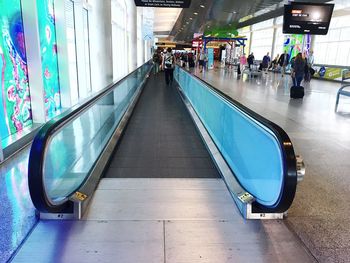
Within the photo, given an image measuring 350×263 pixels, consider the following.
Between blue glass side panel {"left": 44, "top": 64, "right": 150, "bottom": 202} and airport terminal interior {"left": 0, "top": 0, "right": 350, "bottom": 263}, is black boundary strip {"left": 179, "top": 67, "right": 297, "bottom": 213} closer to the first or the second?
airport terminal interior {"left": 0, "top": 0, "right": 350, "bottom": 263}

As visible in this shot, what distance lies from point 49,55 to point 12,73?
2.37 m

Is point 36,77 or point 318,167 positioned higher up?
point 36,77

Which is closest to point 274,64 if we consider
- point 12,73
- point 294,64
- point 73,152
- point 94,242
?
point 294,64

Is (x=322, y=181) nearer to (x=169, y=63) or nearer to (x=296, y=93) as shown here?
(x=296, y=93)

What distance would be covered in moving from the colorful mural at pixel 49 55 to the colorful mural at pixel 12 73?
124 cm

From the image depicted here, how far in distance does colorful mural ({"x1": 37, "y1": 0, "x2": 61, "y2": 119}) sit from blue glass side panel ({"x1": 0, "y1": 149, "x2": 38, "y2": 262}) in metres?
3.82

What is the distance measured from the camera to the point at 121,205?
3.51 m

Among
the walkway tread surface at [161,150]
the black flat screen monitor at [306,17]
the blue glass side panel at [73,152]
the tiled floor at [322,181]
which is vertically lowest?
the walkway tread surface at [161,150]

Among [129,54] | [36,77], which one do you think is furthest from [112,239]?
[129,54]

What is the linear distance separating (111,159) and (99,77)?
6.22 m

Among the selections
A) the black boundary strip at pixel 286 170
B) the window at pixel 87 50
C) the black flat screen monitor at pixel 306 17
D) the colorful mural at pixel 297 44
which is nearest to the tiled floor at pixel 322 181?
→ the black boundary strip at pixel 286 170

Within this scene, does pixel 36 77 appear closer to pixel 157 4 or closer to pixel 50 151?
pixel 50 151

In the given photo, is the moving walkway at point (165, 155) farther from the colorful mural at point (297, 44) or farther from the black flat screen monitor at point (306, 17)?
the colorful mural at point (297, 44)

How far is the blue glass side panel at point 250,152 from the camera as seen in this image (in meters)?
3.00
